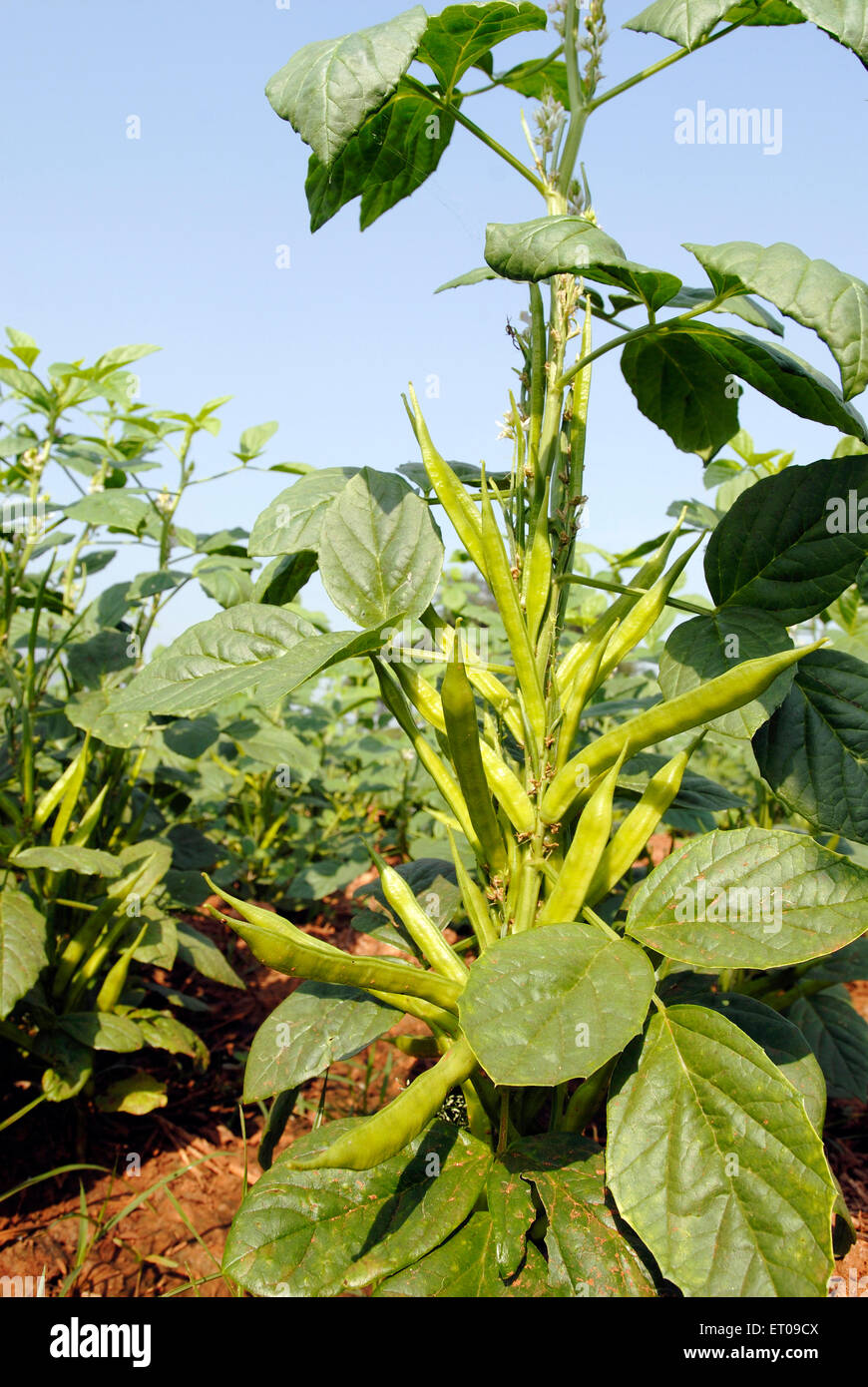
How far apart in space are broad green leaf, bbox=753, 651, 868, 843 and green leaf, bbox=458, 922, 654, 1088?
0.46 meters

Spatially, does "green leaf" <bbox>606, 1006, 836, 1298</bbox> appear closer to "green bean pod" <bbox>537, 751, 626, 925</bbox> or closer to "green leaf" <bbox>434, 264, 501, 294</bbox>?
"green bean pod" <bbox>537, 751, 626, 925</bbox>

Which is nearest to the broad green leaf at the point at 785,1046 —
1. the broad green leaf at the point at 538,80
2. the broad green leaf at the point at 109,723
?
the broad green leaf at the point at 109,723

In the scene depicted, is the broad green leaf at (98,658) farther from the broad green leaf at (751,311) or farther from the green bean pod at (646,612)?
the broad green leaf at (751,311)

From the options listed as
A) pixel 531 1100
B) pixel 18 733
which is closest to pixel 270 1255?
pixel 531 1100

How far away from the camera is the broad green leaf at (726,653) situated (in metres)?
1.41

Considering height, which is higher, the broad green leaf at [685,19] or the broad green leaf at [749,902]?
the broad green leaf at [685,19]

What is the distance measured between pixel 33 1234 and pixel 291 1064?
102 centimetres

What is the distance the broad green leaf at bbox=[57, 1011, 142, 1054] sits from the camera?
6.75 feet

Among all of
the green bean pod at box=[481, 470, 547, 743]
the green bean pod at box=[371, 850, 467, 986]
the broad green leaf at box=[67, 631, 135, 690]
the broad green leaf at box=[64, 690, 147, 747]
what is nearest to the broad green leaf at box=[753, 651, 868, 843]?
the green bean pod at box=[481, 470, 547, 743]

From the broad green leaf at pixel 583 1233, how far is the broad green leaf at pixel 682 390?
4.63 feet

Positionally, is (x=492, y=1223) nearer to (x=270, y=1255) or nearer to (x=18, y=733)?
(x=270, y=1255)

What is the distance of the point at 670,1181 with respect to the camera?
1.12 meters

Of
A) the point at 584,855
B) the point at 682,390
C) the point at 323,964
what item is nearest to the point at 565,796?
the point at 584,855

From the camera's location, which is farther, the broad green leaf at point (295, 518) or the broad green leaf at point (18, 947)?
the broad green leaf at point (18, 947)
